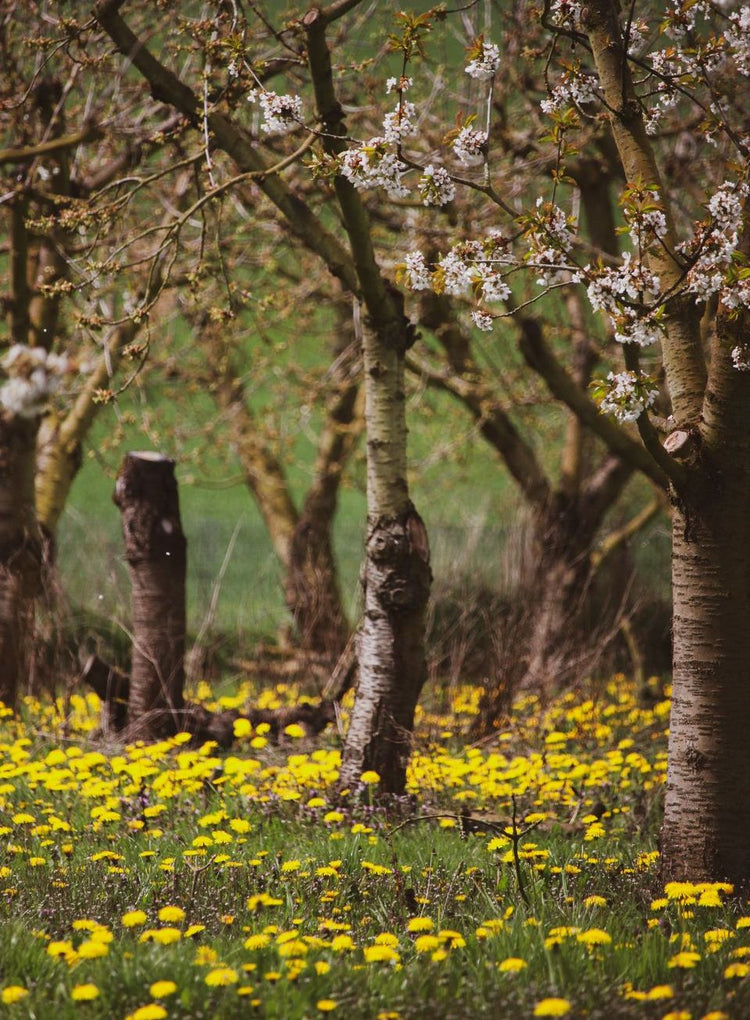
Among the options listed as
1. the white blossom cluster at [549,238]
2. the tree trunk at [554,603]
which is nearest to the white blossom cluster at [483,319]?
the white blossom cluster at [549,238]

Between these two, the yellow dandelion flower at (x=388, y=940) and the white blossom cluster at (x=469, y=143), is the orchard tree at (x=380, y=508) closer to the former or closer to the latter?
the white blossom cluster at (x=469, y=143)

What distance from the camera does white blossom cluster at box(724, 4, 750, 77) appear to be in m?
4.52

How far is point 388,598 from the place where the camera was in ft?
20.0

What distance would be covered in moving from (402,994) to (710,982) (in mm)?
971

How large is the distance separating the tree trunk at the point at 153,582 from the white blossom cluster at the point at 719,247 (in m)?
4.53

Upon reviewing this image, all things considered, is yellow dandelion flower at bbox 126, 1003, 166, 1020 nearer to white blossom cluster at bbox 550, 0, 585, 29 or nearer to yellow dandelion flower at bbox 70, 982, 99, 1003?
yellow dandelion flower at bbox 70, 982, 99, 1003

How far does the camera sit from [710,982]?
11.1ft

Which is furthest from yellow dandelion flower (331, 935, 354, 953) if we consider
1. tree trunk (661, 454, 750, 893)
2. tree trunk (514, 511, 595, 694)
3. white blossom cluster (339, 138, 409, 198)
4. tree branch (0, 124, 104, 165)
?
tree branch (0, 124, 104, 165)

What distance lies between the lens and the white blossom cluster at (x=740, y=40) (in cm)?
452

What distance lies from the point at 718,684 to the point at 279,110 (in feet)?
10.3

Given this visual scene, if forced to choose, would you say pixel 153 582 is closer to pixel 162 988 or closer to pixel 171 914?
pixel 171 914

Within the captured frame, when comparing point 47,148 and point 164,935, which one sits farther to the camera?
point 47,148

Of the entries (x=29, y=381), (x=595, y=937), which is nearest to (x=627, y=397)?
(x=595, y=937)

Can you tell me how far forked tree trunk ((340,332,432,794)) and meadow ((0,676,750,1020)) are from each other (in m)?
0.23
